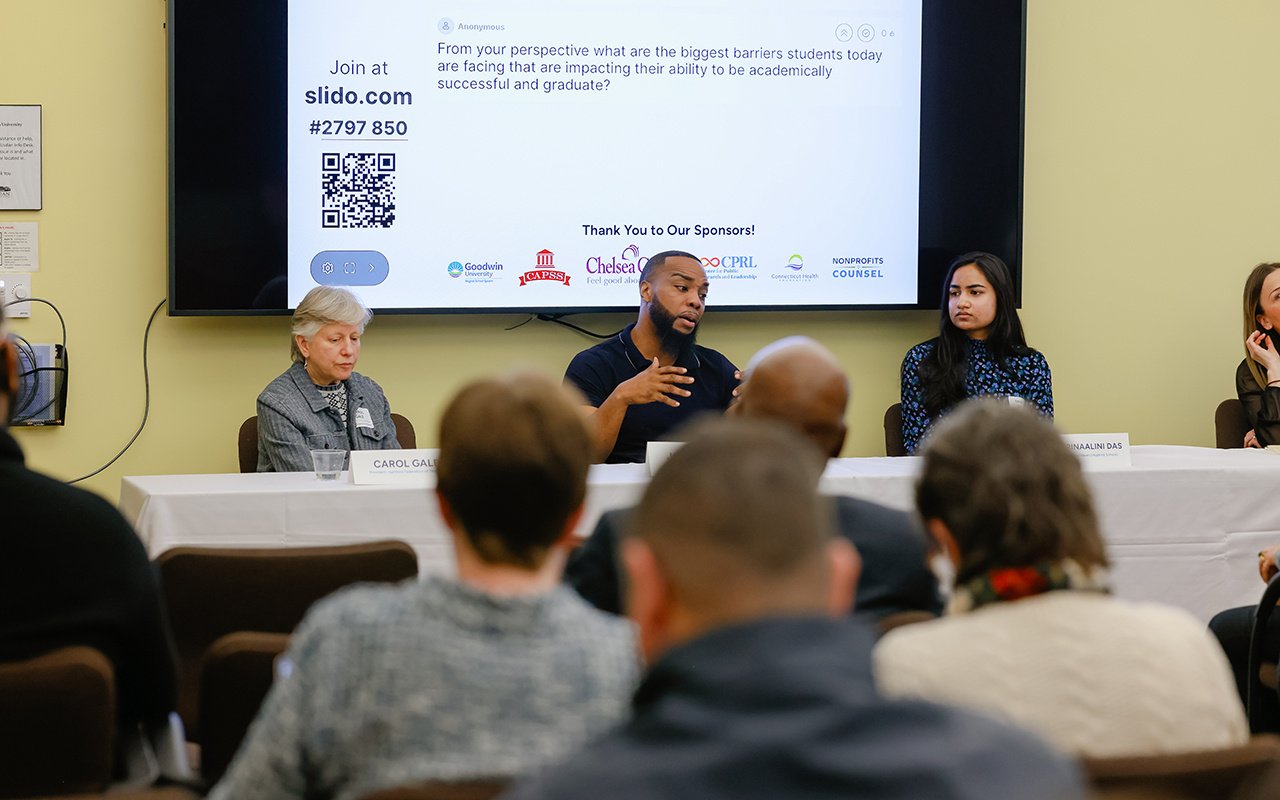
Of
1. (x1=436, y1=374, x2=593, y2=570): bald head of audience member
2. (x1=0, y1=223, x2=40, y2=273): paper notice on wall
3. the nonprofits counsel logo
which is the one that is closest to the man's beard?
the nonprofits counsel logo

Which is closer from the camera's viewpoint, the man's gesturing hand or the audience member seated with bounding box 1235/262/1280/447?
the man's gesturing hand

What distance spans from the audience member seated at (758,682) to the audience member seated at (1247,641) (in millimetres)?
2186

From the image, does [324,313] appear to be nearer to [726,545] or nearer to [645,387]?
[645,387]

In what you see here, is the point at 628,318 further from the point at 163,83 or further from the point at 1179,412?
the point at 1179,412

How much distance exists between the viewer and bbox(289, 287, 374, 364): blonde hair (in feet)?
12.8

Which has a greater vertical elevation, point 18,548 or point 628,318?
point 628,318

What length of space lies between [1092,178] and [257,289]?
10.9 ft

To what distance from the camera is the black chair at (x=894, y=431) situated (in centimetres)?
470

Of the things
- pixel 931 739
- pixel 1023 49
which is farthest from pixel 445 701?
pixel 1023 49

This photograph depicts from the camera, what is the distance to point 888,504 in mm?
3348

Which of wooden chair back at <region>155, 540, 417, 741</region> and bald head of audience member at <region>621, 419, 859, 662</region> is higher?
bald head of audience member at <region>621, 419, 859, 662</region>

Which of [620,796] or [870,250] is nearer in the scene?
[620,796]

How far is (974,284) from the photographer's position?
15.5 ft

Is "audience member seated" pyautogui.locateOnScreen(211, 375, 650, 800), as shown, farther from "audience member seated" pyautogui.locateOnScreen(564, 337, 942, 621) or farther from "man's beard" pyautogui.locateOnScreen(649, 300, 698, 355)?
"man's beard" pyautogui.locateOnScreen(649, 300, 698, 355)
